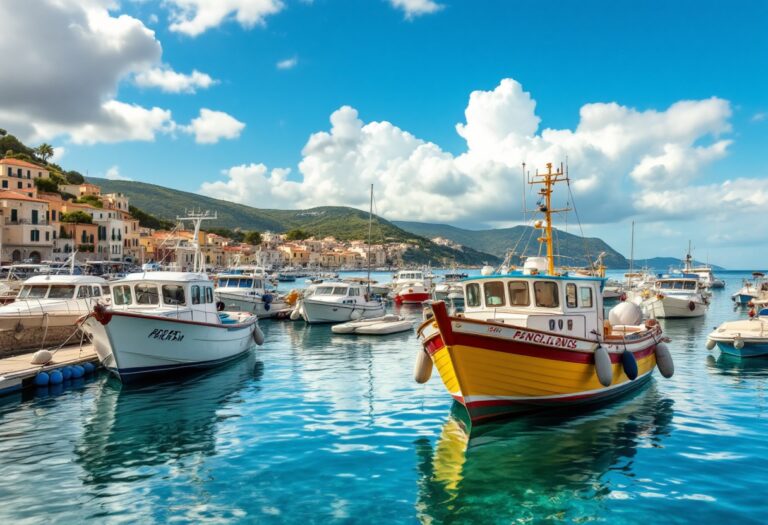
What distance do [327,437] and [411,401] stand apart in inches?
159

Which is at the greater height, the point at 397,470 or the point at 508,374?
the point at 508,374

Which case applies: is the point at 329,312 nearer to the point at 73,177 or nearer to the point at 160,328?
the point at 160,328

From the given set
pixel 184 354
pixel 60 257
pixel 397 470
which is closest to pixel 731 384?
pixel 397 470

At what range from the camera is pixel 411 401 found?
51.8ft

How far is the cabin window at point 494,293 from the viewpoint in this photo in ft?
48.4

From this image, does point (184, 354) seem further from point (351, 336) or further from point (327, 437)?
point (351, 336)

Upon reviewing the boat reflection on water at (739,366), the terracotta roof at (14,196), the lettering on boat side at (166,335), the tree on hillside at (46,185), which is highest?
the tree on hillside at (46,185)

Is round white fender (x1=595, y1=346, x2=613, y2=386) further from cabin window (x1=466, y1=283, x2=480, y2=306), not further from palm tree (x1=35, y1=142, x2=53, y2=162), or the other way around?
palm tree (x1=35, y1=142, x2=53, y2=162)

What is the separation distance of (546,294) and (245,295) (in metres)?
28.0

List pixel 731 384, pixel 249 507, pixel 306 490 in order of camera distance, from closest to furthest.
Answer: pixel 249 507 → pixel 306 490 → pixel 731 384

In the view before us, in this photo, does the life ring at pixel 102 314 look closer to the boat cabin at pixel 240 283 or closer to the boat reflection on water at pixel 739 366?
the boat reflection on water at pixel 739 366

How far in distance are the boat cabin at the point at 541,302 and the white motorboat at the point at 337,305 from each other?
22.7m

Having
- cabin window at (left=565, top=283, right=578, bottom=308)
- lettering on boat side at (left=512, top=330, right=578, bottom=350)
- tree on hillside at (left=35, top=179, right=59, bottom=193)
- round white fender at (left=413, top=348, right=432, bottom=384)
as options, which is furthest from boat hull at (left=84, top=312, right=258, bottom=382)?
tree on hillside at (left=35, top=179, right=59, bottom=193)

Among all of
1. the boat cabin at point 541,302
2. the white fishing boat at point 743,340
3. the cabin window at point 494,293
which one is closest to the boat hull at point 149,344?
the boat cabin at point 541,302
